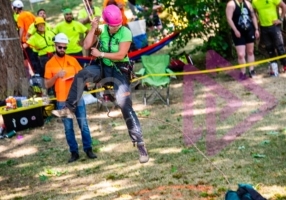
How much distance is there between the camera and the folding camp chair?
1038cm

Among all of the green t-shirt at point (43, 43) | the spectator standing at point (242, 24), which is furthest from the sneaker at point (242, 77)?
the green t-shirt at point (43, 43)

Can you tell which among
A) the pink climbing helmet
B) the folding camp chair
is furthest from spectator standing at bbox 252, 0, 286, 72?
the pink climbing helmet

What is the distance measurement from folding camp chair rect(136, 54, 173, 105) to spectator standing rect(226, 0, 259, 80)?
1292mm

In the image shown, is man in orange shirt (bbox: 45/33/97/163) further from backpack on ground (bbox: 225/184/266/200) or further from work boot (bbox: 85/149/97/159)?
backpack on ground (bbox: 225/184/266/200)

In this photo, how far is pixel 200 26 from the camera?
11984 millimetres

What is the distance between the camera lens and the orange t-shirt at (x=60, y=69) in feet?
25.8

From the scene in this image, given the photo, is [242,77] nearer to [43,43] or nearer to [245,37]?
[245,37]

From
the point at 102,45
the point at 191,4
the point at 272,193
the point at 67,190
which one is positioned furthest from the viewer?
the point at 191,4

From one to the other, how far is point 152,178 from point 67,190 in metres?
0.97

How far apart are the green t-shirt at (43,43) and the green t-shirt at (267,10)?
374 centimetres

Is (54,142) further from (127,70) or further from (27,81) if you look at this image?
(127,70)

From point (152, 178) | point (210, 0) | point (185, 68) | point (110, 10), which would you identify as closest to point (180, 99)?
point (185, 68)

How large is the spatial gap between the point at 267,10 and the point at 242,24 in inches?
25.4

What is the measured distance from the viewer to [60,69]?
7.86 meters
